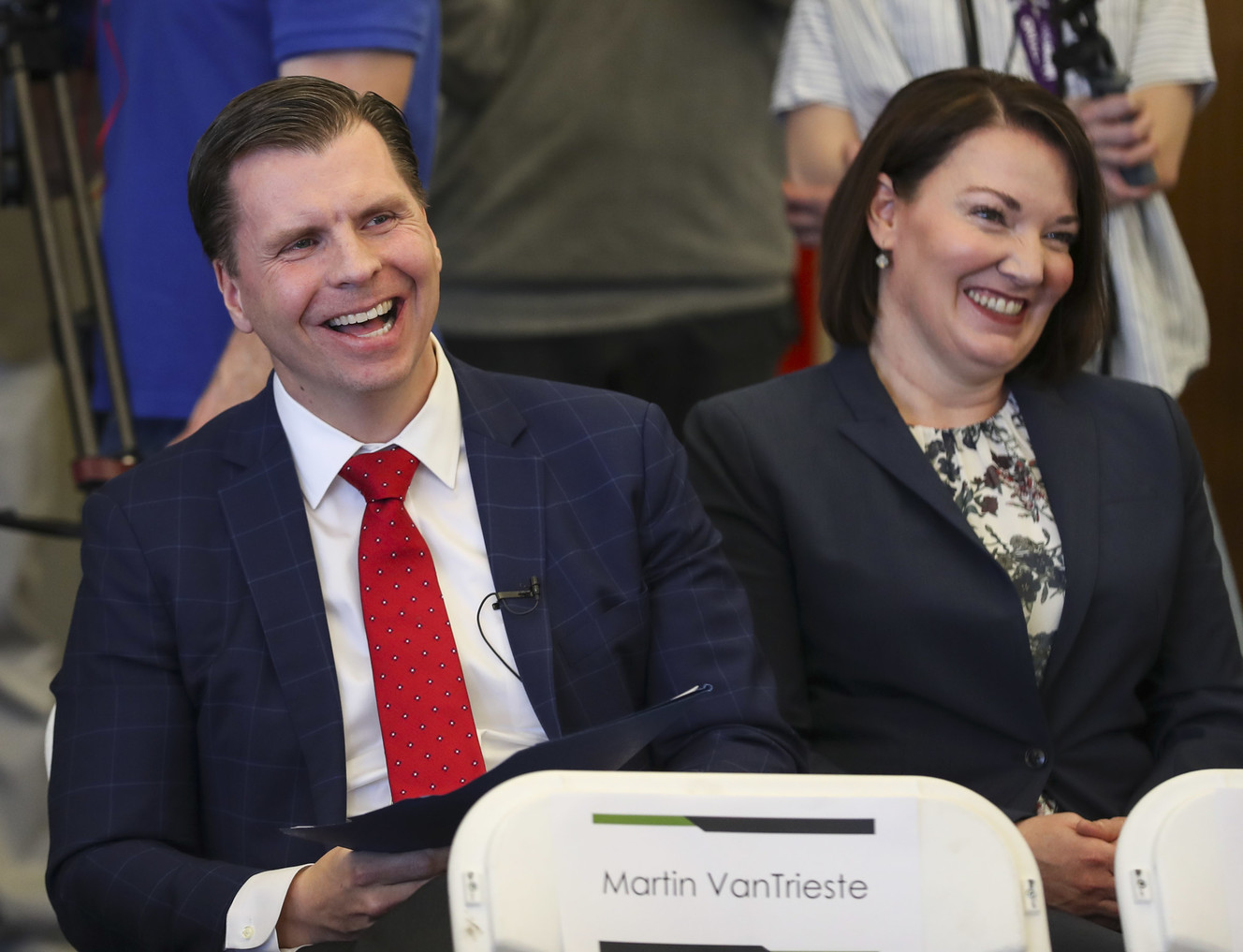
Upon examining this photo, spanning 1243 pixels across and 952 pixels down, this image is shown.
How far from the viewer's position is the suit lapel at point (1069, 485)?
1.87m

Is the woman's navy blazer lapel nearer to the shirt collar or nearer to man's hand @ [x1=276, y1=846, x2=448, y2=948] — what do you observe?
the shirt collar

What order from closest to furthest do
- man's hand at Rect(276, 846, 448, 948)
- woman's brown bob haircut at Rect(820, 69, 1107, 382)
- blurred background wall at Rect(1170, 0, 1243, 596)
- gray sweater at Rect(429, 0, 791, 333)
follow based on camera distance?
man's hand at Rect(276, 846, 448, 948)
woman's brown bob haircut at Rect(820, 69, 1107, 382)
gray sweater at Rect(429, 0, 791, 333)
blurred background wall at Rect(1170, 0, 1243, 596)

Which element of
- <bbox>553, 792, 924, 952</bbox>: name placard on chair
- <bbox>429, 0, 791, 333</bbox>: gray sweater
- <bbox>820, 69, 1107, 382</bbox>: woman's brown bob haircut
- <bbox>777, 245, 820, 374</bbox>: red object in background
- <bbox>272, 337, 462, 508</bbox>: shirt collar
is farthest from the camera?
<bbox>777, 245, 820, 374</bbox>: red object in background

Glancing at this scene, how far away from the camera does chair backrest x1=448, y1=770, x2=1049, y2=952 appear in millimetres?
1113

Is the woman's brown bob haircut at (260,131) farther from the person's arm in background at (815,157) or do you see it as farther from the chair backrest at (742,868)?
the person's arm in background at (815,157)

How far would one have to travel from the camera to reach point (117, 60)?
215 centimetres

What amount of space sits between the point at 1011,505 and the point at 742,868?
3.28ft

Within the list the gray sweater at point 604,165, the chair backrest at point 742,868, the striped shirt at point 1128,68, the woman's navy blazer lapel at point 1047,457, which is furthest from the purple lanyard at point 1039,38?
the chair backrest at point 742,868

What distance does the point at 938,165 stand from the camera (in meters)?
1.99

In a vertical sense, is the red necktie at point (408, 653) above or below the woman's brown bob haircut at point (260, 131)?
below

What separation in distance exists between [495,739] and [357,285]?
549 mm

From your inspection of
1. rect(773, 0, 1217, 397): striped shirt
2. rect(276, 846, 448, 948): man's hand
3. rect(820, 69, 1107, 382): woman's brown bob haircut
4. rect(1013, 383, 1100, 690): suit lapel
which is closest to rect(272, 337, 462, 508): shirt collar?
rect(276, 846, 448, 948): man's hand

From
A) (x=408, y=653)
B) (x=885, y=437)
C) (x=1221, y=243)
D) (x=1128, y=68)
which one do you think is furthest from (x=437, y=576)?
(x=1221, y=243)

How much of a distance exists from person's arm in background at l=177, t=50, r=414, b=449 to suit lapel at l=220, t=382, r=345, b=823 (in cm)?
39
